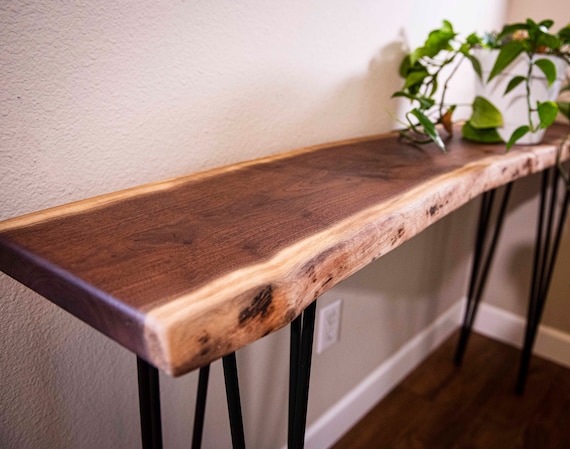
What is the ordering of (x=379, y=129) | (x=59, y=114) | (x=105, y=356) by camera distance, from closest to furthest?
(x=59, y=114) → (x=105, y=356) → (x=379, y=129)

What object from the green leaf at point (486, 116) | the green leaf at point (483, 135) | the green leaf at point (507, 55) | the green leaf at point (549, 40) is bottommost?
the green leaf at point (483, 135)

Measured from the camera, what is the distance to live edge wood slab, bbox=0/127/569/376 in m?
0.34

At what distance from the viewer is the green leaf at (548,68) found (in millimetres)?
905

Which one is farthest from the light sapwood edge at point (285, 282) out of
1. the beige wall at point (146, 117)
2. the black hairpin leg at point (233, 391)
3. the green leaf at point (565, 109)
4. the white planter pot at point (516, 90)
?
the green leaf at point (565, 109)

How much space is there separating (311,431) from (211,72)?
82 centimetres

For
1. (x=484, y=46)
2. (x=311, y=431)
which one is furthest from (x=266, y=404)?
(x=484, y=46)

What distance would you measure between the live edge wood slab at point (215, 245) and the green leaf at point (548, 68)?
0.33 metres

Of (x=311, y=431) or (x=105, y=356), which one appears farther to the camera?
(x=311, y=431)

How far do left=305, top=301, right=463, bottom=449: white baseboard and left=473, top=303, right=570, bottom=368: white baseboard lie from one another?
0.32 feet

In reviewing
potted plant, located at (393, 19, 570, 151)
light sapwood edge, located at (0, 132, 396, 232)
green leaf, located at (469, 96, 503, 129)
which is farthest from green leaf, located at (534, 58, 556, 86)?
light sapwood edge, located at (0, 132, 396, 232)

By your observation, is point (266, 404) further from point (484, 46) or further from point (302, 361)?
point (484, 46)

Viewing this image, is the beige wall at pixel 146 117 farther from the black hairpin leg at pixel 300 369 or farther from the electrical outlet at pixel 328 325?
the black hairpin leg at pixel 300 369

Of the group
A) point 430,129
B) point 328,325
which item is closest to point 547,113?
point 430,129

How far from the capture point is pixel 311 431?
1114 mm
